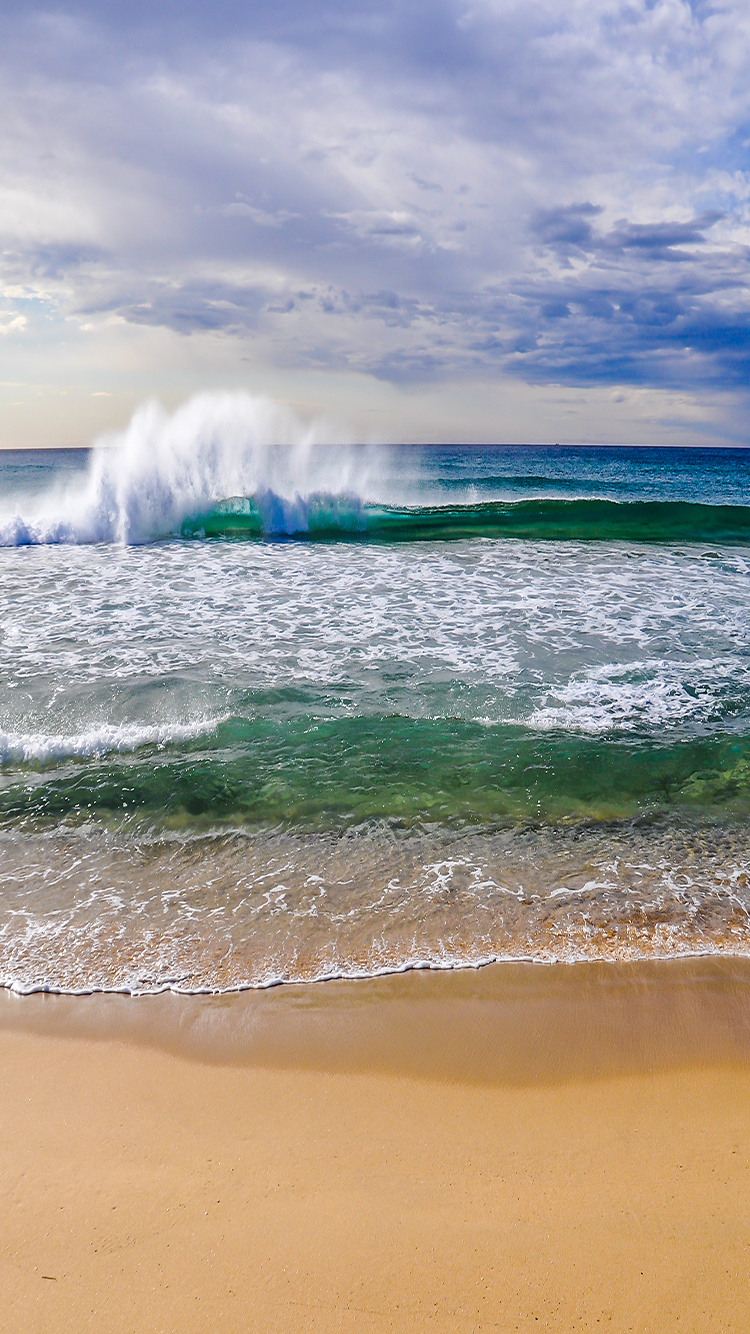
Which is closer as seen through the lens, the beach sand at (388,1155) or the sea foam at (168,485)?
the beach sand at (388,1155)

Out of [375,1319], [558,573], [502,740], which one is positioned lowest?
[375,1319]

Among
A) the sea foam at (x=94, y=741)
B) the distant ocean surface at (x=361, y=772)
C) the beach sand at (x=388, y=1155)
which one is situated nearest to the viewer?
the beach sand at (x=388, y=1155)

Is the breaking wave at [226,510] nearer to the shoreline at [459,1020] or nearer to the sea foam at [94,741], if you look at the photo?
the sea foam at [94,741]

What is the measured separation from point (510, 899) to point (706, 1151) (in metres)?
1.41

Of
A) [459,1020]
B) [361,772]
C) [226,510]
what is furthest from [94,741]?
[226,510]

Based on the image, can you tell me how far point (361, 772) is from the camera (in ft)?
16.0

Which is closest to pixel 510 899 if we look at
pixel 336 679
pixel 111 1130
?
pixel 111 1130

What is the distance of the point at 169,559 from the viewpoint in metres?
12.9

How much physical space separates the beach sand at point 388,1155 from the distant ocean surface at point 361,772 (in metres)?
0.26

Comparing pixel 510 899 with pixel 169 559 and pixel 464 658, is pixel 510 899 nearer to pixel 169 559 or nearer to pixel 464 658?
pixel 464 658

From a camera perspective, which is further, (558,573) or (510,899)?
(558,573)

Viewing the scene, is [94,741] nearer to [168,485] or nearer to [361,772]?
[361,772]

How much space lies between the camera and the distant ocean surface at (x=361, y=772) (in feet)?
11.0

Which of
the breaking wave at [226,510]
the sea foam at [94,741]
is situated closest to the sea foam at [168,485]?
the breaking wave at [226,510]
